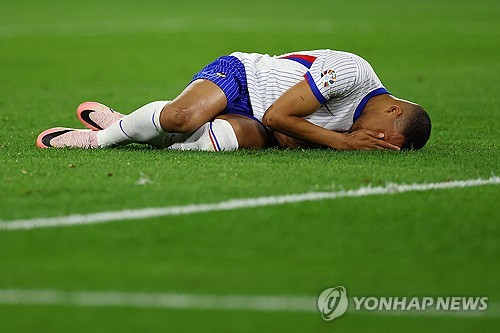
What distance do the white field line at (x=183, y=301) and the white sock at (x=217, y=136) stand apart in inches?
128

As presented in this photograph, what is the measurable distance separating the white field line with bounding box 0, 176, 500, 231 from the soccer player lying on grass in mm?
1183

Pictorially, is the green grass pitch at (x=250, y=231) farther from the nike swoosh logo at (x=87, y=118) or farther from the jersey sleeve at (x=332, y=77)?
the nike swoosh logo at (x=87, y=118)

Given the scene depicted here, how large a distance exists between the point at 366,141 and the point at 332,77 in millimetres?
529

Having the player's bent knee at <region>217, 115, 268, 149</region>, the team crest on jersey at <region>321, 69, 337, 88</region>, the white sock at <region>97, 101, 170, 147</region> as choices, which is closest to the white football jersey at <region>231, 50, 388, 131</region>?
the team crest on jersey at <region>321, 69, 337, 88</region>

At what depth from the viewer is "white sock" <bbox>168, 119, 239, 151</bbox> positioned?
26.9 ft

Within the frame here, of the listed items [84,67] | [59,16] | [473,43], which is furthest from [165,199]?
[59,16]

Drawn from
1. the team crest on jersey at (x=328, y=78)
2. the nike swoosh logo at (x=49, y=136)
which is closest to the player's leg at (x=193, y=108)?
the team crest on jersey at (x=328, y=78)

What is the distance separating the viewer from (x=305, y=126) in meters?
8.07

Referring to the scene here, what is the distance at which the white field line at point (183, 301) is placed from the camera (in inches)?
191

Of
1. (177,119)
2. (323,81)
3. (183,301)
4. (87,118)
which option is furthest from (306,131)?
(183,301)

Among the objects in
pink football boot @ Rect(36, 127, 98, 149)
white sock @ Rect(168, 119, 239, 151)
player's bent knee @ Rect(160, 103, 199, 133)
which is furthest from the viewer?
pink football boot @ Rect(36, 127, 98, 149)

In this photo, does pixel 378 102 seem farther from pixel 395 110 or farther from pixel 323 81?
pixel 323 81

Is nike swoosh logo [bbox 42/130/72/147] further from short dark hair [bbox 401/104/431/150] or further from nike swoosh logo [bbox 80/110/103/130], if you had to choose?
short dark hair [bbox 401/104/431/150]

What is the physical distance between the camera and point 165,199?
650cm
